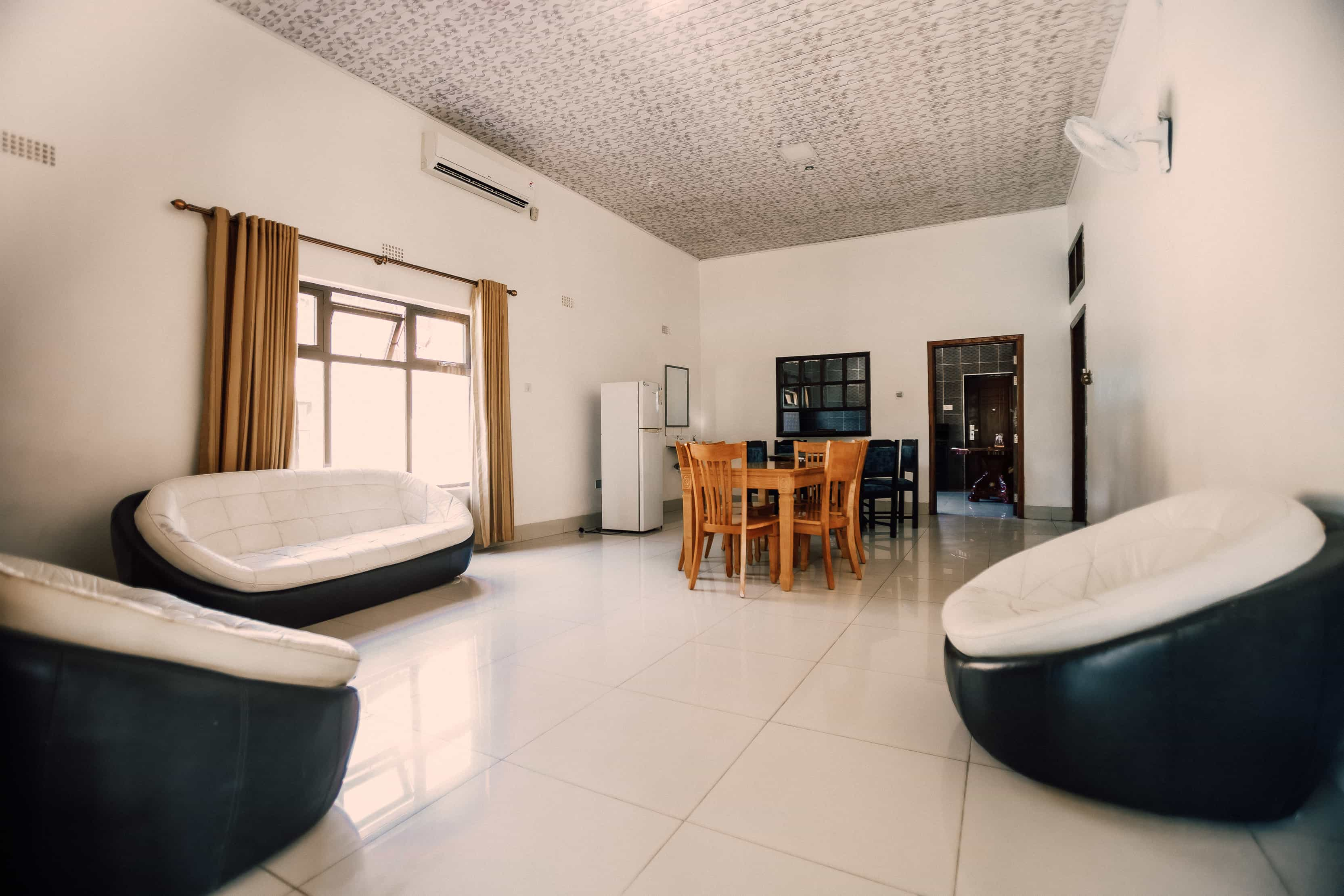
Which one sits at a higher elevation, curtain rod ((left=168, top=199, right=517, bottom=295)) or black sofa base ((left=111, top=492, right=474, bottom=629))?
curtain rod ((left=168, top=199, right=517, bottom=295))

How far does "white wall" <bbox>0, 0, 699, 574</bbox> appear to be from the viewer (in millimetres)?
2924

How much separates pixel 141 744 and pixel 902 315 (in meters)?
8.02

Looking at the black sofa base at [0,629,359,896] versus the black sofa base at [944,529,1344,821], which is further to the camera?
the black sofa base at [944,529,1344,821]

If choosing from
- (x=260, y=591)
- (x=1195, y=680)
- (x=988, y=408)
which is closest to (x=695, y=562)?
(x=260, y=591)

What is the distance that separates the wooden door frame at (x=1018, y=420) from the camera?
23.2 feet

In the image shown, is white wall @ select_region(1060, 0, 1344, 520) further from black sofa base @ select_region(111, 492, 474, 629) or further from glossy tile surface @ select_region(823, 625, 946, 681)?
black sofa base @ select_region(111, 492, 474, 629)

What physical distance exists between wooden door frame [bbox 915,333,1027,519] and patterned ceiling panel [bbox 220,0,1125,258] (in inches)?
63.2

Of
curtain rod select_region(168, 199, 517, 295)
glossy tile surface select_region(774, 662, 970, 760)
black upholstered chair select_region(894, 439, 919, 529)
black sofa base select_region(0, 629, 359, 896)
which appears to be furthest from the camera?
black upholstered chair select_region(894, 439, 919, 529)

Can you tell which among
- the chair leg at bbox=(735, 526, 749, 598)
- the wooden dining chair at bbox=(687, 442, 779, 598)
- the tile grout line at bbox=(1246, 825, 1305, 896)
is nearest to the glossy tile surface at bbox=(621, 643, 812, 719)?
the chair leg at bbox=(735, 526, 749, 598)

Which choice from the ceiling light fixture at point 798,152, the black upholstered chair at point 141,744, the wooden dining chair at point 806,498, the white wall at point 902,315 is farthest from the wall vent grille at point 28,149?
the white wall at point 902,315

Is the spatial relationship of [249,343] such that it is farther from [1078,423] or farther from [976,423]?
[976,423]

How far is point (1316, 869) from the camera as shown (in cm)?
129

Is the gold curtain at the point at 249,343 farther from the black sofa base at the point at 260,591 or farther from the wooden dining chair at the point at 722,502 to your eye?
the wooden dining chair at the point at 722,502

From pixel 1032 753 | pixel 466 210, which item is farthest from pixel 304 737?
pixel 466 210
